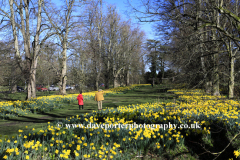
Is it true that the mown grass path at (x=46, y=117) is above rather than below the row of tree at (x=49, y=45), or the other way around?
below

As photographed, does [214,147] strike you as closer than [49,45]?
Yes

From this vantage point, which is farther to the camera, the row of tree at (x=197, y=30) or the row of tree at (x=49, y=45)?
the row of tree at (x=49, y=45)

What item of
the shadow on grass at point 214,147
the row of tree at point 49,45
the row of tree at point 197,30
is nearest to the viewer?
the shadow on grass at point 214,147

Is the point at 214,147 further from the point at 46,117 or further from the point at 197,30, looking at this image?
the point at 46,117

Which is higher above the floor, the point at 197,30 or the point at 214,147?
the point at 197,30

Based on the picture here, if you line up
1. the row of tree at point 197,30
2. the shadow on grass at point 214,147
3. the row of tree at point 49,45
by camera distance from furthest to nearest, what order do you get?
the row of tree at point 49,45 → the row of tree at point 197,30 → the shadow on grass at point 214,147

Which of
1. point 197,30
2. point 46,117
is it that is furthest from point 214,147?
point 46,117

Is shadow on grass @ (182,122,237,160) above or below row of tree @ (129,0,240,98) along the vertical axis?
below

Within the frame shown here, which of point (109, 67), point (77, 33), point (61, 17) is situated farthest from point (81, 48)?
point (109, 67)

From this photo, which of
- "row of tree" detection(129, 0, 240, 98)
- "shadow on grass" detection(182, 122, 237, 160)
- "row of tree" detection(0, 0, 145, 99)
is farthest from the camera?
"row of tree" detection(0, 0, 145, 99)

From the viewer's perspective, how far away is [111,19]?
94.7 ft

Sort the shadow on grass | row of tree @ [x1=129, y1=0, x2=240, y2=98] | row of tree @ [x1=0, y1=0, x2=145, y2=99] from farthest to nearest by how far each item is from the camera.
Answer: row of tree @ [x1=0, y1=0, x2=145, y2=99] < row of tree @ [x1=129, y1=0, x2=240, y2=98] < the shadow on grass

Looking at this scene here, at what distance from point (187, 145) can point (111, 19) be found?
2741cm

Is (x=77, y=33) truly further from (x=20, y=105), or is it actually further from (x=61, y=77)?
(x=20, y=105)
